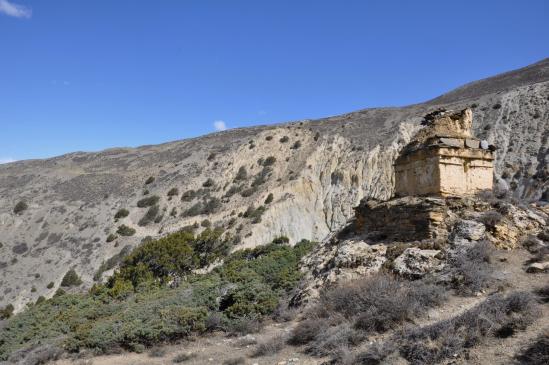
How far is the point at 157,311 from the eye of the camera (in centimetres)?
1263

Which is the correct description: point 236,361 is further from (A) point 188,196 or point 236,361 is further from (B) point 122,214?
(B) point 122,214

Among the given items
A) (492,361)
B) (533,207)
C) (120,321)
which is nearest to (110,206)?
(120,321)

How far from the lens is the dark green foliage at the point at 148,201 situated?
1437 inches

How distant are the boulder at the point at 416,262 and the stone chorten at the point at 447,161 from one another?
1.96 metres

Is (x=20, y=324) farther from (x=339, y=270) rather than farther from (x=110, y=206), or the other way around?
(x=110, y=206)

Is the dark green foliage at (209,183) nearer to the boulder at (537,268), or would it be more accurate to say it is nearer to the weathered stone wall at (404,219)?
the weathered stone wall at (404,219)

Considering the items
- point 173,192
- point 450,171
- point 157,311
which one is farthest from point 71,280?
point 450,171

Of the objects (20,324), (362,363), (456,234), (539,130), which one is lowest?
(20,324)

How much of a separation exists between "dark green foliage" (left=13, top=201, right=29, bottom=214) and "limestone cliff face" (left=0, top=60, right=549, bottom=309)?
1.29ft

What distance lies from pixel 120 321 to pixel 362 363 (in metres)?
8.04

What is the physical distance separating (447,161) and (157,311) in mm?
8580

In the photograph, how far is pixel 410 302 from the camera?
26.5 ft

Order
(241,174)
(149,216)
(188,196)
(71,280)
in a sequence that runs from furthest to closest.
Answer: (241,174)
(188,196)
(149,216)
(71,280)

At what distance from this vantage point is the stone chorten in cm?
1152
